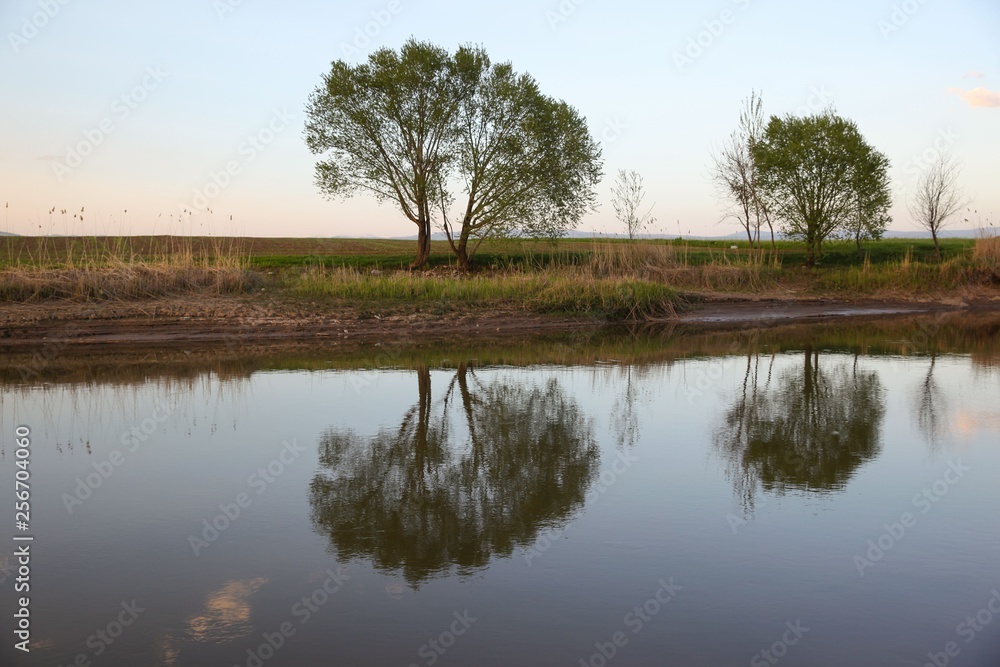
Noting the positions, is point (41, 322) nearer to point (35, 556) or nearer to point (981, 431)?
point (35, 556)

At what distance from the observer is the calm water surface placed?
430 centimetres

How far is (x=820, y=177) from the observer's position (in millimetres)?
28625

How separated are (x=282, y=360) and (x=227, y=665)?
1063cm

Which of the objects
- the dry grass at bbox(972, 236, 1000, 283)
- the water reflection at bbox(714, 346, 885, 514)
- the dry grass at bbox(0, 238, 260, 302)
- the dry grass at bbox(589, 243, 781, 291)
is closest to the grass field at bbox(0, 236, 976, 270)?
the dry grass at bbox(589, 243, 781, 291)

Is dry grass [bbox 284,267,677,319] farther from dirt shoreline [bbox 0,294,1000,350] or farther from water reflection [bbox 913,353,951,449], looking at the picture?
water reflection [bbox 913,353,951,449]

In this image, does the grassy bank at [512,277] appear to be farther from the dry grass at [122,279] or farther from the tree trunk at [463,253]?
the tree trunk at [463,253]

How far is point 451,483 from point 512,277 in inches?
609

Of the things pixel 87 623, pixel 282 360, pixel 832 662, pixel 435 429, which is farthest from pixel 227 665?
pixel 282 360

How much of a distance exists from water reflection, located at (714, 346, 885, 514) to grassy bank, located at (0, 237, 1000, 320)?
8.81 m

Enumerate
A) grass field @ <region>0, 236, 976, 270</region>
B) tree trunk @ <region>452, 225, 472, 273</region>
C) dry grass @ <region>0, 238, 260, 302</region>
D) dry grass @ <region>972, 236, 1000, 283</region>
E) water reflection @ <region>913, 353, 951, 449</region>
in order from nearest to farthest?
water reflection @ <region>913, 353, 951, 449</region>, dry grass @ <region>0, 238, 260, 302</region>, dry grass @ <region>972, 236, 1000, 283</region>, grass field @ <region>0, 236, 976, 270</region>, tree trunk @ <region>452, 225, 472, 273</region>

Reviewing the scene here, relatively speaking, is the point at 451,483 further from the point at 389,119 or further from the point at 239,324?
the point at 389,119

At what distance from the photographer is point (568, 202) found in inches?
1155

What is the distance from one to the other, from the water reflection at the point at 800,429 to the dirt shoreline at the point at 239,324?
25.0 ft

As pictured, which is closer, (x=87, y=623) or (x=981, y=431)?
(x=87, y=623)
